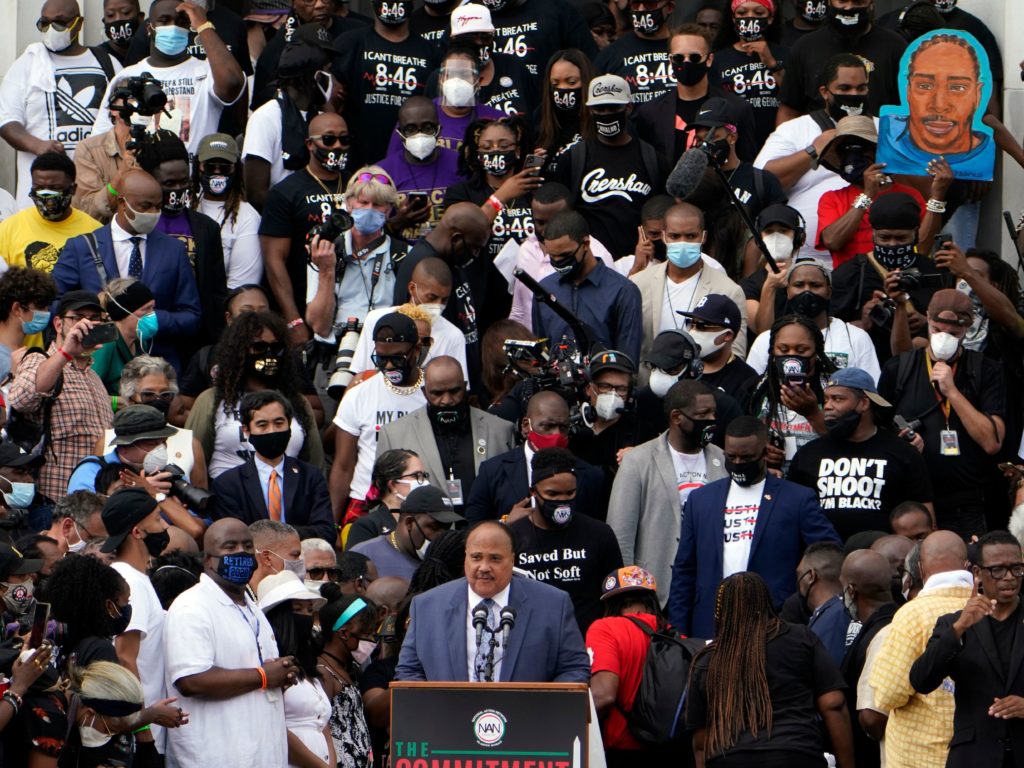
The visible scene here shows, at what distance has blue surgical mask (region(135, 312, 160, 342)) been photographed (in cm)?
1469

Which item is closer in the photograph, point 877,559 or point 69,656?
point 69,656

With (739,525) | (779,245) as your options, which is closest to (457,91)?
(779,245)

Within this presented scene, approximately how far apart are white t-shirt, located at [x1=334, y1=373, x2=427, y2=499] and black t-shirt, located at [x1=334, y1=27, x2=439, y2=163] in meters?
3.45

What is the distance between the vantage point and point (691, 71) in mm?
16922

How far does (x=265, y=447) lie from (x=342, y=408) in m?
1.21

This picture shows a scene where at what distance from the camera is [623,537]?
1337 cm

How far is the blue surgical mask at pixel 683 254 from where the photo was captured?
15.3 meters

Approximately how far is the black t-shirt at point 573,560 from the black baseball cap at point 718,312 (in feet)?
7.38

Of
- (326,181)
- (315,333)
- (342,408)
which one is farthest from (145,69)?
(342,408)

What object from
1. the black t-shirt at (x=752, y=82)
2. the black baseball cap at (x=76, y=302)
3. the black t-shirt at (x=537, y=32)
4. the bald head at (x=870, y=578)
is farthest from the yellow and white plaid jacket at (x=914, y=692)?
the black t-shirt at (x=537, y=32)

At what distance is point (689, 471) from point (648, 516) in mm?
390

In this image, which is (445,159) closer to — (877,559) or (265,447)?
(265,447)

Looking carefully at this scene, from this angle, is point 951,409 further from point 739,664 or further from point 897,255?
point 739,664

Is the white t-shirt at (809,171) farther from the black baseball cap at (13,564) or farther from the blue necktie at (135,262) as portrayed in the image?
the black baseball cap at (13,564)
